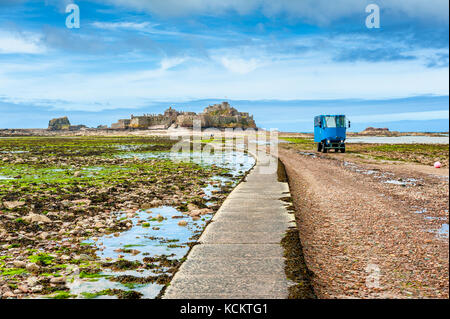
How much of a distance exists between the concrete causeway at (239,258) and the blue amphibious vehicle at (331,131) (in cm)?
2792

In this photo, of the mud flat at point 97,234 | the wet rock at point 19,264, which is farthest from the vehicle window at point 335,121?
the wet rock at point 19,264

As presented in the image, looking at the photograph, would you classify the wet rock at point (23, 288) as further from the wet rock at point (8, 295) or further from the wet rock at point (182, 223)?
the wet rock at point (182, 223)

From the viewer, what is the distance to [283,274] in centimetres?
525

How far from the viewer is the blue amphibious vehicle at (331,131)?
119 ft

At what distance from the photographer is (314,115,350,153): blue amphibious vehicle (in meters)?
36.2

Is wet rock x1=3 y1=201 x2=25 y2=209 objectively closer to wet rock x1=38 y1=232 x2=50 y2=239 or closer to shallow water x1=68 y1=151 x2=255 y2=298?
shallow water x1=68 y1=151 x2=255 y2=298

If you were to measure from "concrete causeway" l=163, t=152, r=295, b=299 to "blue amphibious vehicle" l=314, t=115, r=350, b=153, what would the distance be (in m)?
27.9

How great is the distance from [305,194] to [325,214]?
10.2 ft

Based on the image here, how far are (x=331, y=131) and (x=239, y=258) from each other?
3245 cm

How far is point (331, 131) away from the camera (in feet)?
119

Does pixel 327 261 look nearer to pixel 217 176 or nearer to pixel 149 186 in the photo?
pixel 149 186

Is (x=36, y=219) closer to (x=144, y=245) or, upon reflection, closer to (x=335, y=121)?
(x=144, y=245)
